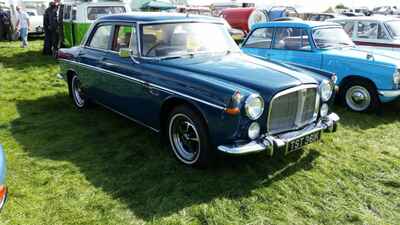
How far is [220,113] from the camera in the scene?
374 centimetres

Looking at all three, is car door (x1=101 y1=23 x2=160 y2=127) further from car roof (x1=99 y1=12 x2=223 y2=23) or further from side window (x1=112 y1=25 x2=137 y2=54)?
car roof (x1=99 y1=12 x2=223 y2=23)

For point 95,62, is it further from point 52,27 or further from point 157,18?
point 52,27

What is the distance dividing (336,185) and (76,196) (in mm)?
2692

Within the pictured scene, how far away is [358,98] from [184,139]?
3.82 metres

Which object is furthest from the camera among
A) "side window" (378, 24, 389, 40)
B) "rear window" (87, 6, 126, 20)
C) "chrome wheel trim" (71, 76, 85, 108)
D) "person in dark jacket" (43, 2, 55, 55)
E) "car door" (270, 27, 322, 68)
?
"person in dark jacket" (43, 2, 55, 55)

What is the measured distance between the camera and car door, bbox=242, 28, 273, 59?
768cm

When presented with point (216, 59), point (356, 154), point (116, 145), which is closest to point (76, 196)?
point (116, 145)

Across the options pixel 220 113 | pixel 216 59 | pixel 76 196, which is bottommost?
pixel 76 196

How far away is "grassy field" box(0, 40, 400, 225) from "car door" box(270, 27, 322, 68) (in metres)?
1.59

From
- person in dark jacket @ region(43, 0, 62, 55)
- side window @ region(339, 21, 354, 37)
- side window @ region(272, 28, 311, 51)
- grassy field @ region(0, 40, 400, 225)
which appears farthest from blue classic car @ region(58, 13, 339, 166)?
person in dark jacket @ region(43, 0, 62, 55)

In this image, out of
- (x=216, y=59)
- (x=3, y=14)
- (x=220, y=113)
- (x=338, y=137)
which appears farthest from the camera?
(x=3, y=14)

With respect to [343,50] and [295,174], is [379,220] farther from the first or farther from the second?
[343,50]

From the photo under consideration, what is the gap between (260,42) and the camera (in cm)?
784

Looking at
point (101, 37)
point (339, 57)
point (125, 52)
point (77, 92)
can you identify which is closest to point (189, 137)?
point (125, 52)
